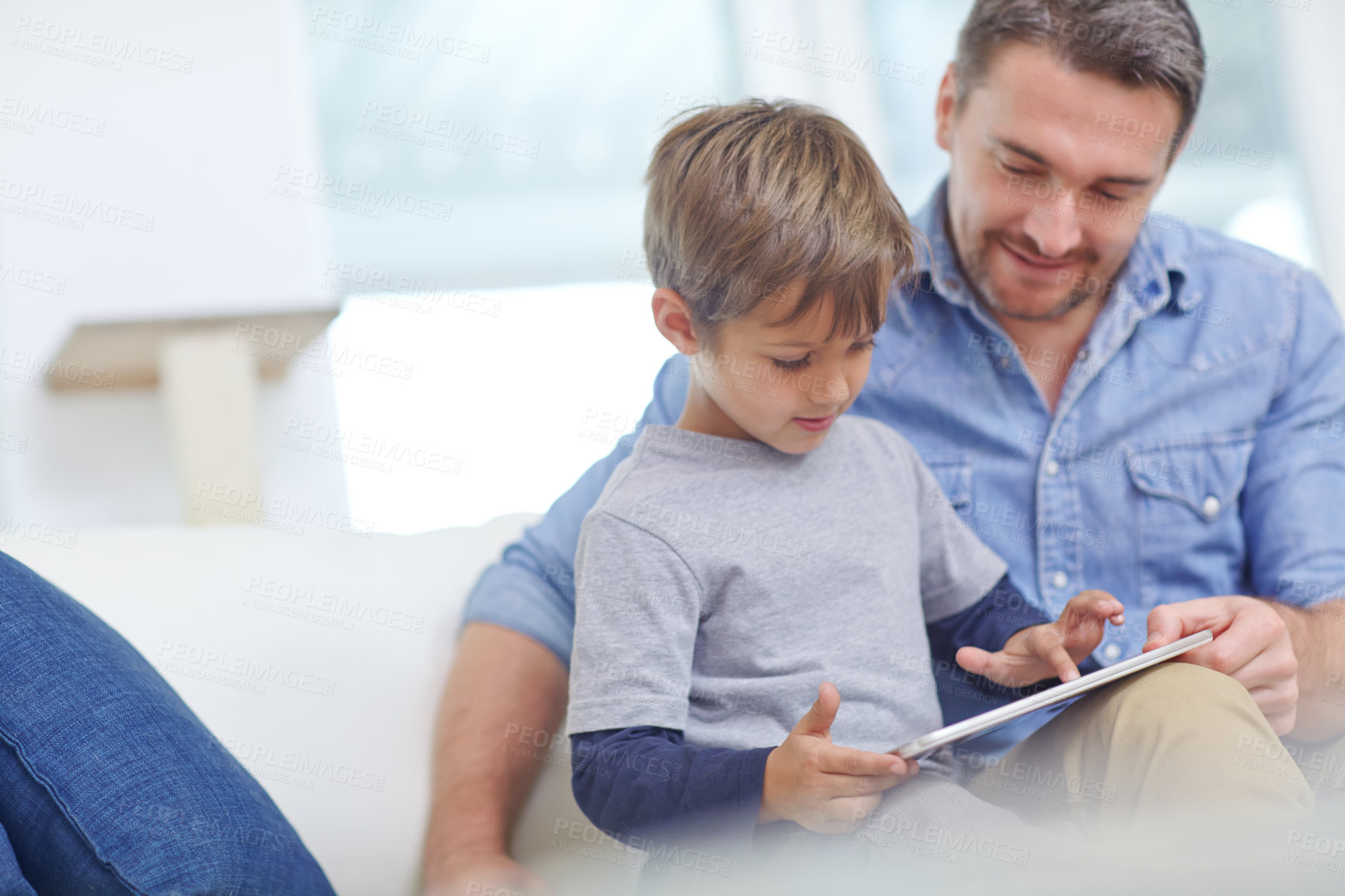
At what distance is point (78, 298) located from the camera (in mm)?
2506

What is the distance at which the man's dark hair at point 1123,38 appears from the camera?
45.2 inches

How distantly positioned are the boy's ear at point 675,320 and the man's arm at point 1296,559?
0.44 m

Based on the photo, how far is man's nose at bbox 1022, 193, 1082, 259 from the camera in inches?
46.0

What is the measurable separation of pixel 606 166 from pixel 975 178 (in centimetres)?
173

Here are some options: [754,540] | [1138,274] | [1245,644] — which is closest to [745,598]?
[754,540]

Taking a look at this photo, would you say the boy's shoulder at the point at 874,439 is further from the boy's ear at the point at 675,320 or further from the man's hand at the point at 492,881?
the man's hand at the point at 492,881

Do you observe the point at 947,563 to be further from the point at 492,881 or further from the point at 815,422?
the point at 492,881

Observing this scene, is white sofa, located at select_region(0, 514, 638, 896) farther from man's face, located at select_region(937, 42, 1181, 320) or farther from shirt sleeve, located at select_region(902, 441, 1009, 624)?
man's face, located at select_region(937, 42, 1181, 320)

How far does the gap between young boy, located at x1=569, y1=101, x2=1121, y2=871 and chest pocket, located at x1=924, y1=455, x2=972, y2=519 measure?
9.2 inches

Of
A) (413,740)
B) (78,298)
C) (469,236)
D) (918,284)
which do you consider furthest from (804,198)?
(78,298)

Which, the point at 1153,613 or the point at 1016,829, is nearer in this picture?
the point at 1016,829

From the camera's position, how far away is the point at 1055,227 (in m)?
1.17

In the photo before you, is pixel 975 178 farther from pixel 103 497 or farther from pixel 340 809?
pixel 103 497

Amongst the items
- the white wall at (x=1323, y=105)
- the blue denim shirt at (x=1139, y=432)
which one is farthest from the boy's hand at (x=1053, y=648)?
the white wall at (x=1323, y=105)
